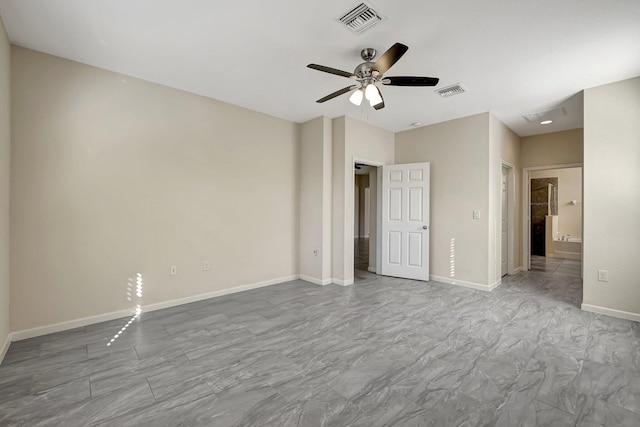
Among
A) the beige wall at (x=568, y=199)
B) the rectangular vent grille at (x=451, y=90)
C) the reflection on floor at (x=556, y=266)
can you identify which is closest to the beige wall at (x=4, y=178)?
the rectangular vent grille at (x=451, y=90)

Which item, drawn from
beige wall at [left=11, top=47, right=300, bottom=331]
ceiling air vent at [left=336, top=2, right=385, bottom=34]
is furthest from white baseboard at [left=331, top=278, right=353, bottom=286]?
ceiling air vent at [left=336, top=2, right=385, bottom=34]

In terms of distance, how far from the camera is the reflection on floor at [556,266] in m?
5.95

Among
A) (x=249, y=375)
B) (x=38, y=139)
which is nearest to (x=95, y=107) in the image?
(x=38, y=139)

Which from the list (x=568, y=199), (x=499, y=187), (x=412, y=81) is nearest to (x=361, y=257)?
(x=499, y=187)

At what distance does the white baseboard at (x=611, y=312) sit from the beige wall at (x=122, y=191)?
4.35m

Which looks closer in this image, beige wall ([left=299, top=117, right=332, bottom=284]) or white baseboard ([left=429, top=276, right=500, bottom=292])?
white baseboard ([left=429, top=276, right=500, bottom=292])

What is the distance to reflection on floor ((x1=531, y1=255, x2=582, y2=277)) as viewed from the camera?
5.95 metres

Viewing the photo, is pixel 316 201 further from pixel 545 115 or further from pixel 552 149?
pixel 552 149

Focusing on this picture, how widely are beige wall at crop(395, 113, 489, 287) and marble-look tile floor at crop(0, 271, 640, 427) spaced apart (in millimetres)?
1191

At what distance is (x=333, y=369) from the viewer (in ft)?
7.54

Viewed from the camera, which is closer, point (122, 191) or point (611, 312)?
point (122, 191)

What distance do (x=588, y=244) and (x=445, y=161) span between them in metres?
2.24

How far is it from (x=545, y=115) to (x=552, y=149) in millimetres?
1419

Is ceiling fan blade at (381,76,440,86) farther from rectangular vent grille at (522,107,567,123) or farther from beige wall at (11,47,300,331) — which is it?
rectangular vent grille at (522,107,567,123)
